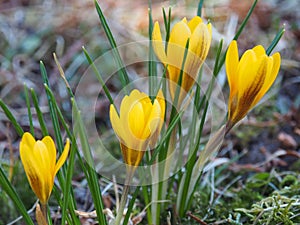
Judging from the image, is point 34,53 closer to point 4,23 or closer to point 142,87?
point 4,23

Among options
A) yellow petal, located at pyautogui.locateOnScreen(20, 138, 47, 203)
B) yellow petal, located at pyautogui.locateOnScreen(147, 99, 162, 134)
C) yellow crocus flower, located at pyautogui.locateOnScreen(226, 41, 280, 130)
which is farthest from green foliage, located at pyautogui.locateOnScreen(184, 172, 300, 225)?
yellow petal, located at pyautogui.locateOnScreen(20, 138, 47, 203)

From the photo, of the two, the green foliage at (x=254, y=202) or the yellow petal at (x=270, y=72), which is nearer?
the yellow petal at (x=270, y=72)

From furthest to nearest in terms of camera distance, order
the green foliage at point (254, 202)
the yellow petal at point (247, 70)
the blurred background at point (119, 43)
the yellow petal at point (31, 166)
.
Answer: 1. the blurred background at point (119, 43)
2. the green foliage at point (254, 202)
3. the yellow petal at point (247, 70)
4. the yellow petal at point (31, 166)

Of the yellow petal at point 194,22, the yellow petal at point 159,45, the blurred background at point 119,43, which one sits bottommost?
the blurred background at point 119,43

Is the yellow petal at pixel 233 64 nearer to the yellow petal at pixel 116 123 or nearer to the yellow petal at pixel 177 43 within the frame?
the yellow petal at pixel 177 43

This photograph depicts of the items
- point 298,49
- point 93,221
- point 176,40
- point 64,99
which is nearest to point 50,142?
point 176,40

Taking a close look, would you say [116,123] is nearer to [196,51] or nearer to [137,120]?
[137,120]

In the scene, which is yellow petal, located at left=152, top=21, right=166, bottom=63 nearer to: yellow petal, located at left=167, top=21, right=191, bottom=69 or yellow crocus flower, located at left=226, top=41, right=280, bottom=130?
yellow petal, located at left=167, top=21, right=191, bottom=69

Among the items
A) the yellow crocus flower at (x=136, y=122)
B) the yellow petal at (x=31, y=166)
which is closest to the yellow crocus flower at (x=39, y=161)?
the yellow petal at (x=31, y=166)
